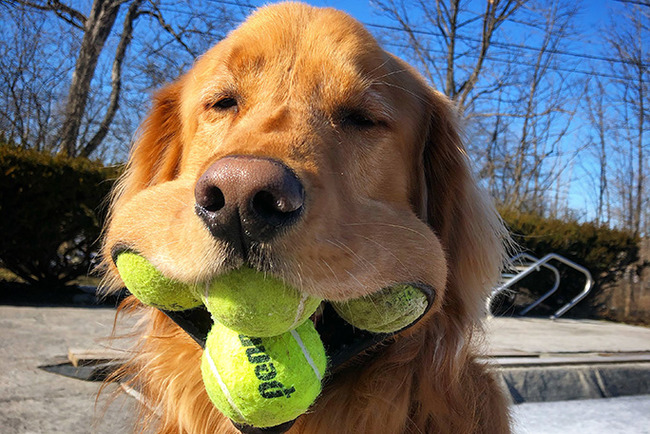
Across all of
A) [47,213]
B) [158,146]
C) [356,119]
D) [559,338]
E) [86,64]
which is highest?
[86,64]

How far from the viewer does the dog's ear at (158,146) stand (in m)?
2.36

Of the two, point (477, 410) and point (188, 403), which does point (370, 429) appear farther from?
point (188, 403)

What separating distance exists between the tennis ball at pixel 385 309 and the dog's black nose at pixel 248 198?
1.44 ft

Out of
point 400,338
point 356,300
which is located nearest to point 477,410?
point 400,338

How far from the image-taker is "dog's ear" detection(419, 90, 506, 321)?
6.61 feet

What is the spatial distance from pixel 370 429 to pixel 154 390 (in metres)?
0.95

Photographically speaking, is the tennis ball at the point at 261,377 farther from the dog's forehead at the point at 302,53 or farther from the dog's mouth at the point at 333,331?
the dog's forehead at the point at 302,53

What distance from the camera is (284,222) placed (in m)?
1.19

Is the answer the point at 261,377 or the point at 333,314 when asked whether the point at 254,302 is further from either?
the point at 333,314

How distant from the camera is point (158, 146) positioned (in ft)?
8.02

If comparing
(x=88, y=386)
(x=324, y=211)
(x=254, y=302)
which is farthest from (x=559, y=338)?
(x=254, y=302)

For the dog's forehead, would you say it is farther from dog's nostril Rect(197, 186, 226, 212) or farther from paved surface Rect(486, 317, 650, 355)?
paved surface Rect(486, 317, 650, 355)

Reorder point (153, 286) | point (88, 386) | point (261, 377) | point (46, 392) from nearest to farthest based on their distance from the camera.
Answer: point (261, 377)
point (153, 286)
point (46, 392)
point (88, 386)

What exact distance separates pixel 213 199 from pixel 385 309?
64 cm
